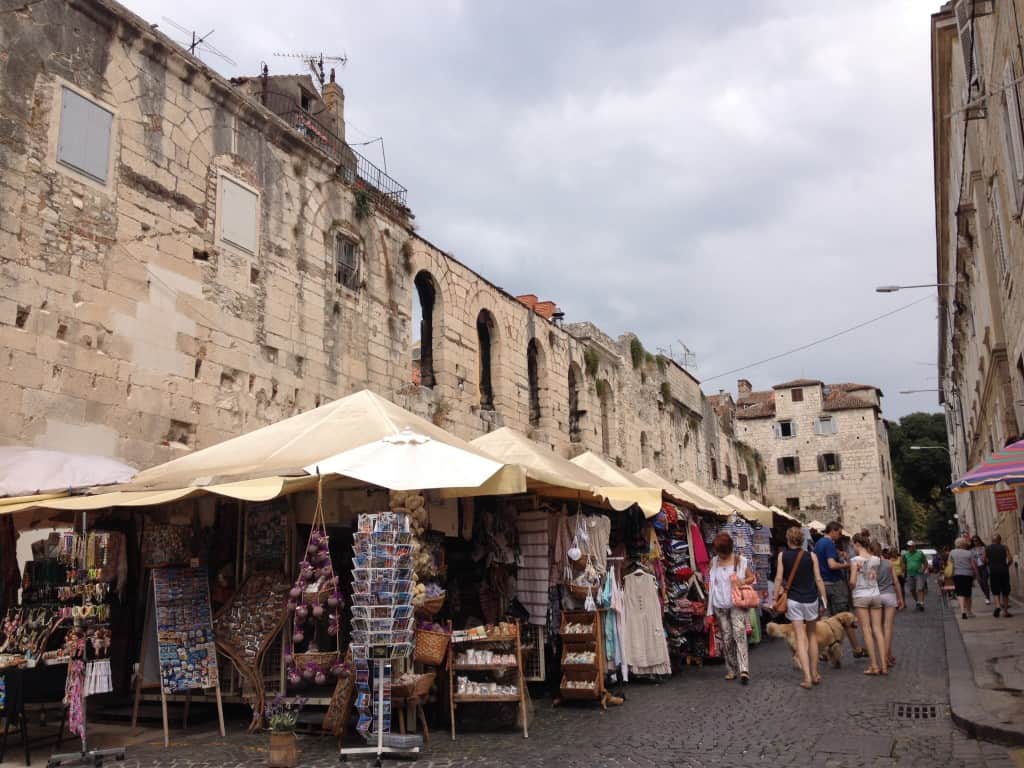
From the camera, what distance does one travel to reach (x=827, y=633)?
876cm

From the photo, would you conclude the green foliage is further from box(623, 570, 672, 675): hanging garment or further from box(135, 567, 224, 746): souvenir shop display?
box(135, 567, 224, 746): souvenir shop display

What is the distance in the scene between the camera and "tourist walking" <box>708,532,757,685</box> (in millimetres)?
8633

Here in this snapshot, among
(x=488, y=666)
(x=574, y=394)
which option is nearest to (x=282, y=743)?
(x=488, y=666)

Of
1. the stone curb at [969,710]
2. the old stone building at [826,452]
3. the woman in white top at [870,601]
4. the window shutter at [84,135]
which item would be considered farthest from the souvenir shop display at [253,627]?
the old stone building at [826,452]

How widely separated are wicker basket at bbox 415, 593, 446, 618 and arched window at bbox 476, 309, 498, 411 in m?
11.4

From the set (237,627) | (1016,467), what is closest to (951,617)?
(1016,467)

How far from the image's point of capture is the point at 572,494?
8.40m

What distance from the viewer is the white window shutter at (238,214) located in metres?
11.6

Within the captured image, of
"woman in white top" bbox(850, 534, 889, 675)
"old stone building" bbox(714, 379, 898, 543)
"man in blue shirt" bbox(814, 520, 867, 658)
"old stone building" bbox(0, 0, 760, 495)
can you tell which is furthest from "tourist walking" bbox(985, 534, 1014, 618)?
"old stone building" bbox(714, 379, 898, 543)

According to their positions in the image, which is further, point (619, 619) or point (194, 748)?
point (619, 619)

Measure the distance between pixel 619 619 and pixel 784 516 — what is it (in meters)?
10.1

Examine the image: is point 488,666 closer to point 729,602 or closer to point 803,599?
point 729,602

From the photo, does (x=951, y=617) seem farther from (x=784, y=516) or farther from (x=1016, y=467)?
(x=1016, y=467)

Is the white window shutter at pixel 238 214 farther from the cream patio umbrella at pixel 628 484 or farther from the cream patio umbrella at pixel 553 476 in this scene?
the cream patio umbrella at pixel 628 484
